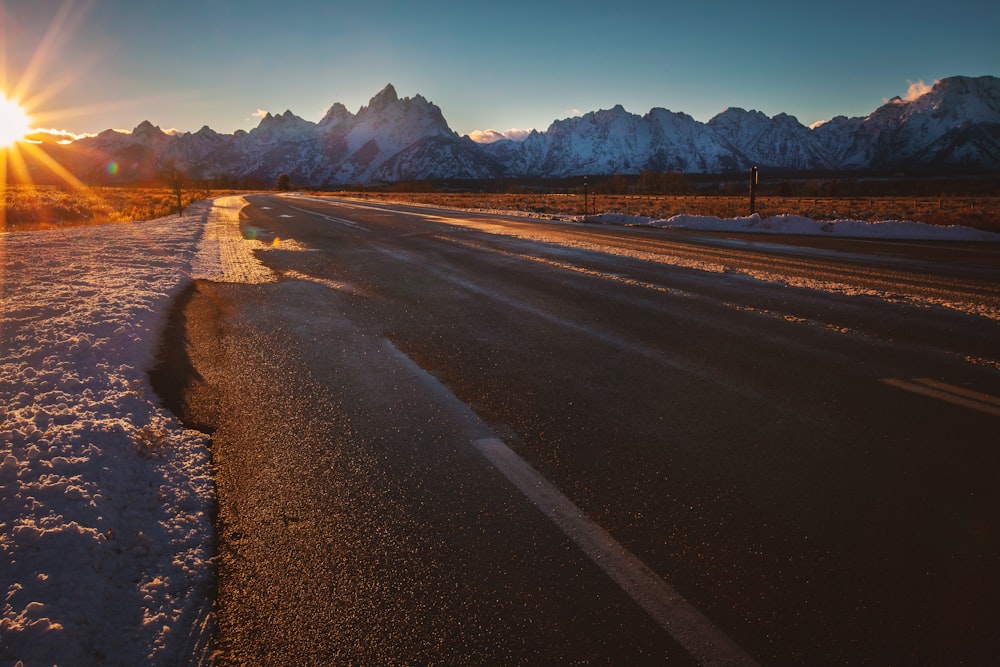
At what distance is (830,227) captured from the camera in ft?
63.2

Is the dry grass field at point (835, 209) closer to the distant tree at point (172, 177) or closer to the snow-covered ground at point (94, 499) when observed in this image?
the distant tree at point (172, 177)

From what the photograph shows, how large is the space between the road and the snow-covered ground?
0.61 ft

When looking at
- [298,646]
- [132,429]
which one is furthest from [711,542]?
[132,429]

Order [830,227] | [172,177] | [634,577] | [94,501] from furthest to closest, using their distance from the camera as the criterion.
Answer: [172,177] < [830,227] < [94,501] < [634,577]

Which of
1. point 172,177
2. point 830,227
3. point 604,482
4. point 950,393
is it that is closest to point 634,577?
point 604,482

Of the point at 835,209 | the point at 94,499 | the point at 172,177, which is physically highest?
the point at 172,177

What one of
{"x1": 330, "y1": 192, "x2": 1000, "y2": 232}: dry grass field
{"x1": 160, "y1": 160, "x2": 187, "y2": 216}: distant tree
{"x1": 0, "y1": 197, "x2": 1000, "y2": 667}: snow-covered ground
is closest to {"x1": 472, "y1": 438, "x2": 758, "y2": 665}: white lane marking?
{"x1": 0, "y1": 197, "x2": 1000, "y2": 667}: snow-covered ground

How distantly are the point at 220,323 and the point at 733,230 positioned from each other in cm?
1875

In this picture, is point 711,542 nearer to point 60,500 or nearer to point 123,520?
point 123,520

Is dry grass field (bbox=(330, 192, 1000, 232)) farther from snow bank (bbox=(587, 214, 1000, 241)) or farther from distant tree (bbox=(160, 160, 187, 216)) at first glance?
distant tree (bbox=(160, 160, 187, 216))

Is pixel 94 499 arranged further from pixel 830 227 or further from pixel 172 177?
pixel 172 177

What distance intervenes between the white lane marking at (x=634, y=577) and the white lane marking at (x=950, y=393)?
3248 millimetres

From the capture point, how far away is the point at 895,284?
30.3ft

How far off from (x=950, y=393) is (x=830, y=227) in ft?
56.1
